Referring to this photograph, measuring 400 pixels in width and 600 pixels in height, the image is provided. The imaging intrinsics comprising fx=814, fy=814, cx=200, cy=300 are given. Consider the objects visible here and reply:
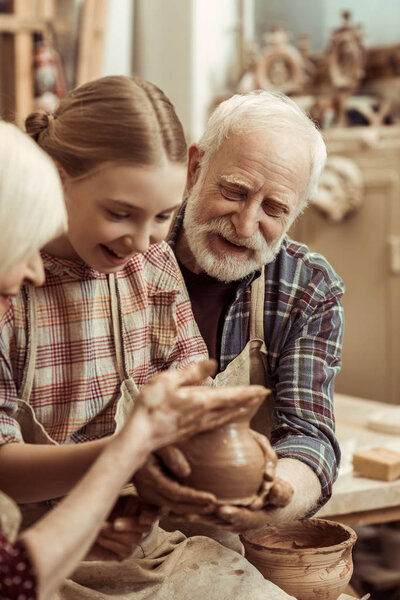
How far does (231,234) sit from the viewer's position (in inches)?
98.1

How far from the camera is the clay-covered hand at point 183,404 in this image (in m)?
1.54

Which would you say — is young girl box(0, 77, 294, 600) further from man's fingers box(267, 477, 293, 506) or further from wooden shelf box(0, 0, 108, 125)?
wooden shelf box(0, 0, 108, 125)

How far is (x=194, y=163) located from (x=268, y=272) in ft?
1.46

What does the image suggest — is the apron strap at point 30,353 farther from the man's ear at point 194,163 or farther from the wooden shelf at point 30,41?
the wooden shelf at point 30,41

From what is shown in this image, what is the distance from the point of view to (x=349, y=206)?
578 centimetres

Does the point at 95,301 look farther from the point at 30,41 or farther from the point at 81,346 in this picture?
the point at 30,41

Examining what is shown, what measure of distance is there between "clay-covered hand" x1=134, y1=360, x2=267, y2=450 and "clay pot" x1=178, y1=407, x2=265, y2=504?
5 cm

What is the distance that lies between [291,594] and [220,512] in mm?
791

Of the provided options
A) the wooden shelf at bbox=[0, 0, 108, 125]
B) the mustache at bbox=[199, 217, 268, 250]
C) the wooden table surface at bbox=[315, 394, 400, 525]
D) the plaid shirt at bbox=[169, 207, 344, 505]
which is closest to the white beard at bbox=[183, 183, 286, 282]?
the mustache at bbox=[199, 217, 268, 250]

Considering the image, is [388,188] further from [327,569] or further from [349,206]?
[327,569]

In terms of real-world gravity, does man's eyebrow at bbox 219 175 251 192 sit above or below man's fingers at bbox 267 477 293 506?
above

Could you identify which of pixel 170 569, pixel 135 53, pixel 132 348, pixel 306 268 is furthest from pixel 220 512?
pixel 135 53

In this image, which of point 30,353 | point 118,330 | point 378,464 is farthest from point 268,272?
point 378,464

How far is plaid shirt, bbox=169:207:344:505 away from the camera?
2.38 metres
